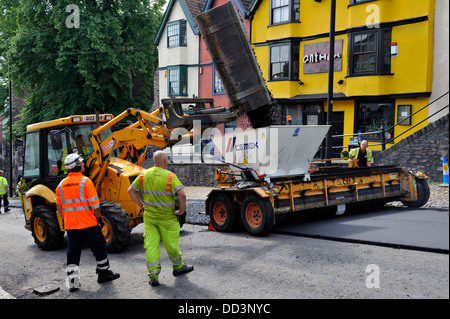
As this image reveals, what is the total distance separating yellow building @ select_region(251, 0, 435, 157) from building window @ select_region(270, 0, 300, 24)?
4cm

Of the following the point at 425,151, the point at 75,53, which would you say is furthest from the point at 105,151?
the point at 75,53

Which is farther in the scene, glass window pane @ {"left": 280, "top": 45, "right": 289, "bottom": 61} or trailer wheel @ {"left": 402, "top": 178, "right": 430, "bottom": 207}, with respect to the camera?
glass window pane @ {"left": 280, "top": 45, "right": 289, "bottom": 61}

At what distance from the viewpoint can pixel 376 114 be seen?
19406mm

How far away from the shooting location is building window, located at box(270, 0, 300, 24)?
21672 millimetres

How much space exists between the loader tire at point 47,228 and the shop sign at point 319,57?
15.1 meters

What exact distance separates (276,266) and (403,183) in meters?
6.17

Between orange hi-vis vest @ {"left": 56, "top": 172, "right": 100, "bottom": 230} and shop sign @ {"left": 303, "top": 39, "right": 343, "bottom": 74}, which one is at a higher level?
shop sign @ {"left": 303, "top": 39, "right": 343, "bottom": 74}

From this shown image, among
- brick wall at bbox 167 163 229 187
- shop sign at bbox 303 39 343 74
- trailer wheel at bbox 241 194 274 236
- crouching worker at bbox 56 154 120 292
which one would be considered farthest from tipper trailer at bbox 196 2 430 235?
shop sign at bbox 303 39 343 74

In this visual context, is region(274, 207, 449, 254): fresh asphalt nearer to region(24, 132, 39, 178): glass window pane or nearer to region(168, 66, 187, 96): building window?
region(24, 132, 39, 178): glass window pane

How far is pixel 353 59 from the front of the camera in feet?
64.2

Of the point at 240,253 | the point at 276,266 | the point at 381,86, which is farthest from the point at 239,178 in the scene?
the point at 381,86

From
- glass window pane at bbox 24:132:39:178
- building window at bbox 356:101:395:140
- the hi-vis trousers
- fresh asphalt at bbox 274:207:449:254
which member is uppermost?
building window at bbox 356:101:395:140

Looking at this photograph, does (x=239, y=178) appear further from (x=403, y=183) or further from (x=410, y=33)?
(x=410, y=33)

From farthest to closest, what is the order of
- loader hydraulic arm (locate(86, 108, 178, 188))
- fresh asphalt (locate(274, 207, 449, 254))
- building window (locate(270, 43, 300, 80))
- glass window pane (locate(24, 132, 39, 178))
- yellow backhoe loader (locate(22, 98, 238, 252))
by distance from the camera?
1. building window (locate(270, 43, 300, 80))
2. glass window pane (locate(24, 132, 39, 178))
3. loader hydraulic arm (locate(86, 108, 178, 188))
4. yellow backhoe loader (locate(22, 98, 238, 252))
5. fresh asphalt (locate(274, 207, 449, 254))
